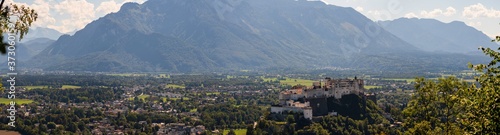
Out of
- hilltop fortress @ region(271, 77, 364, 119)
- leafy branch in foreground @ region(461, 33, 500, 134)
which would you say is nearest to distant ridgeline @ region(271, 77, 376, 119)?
hilltop fortress @ region(271, 77, 364, 119)

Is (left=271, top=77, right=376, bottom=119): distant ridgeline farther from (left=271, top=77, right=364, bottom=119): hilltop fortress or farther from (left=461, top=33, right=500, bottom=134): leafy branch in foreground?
(left=461, top=33, right=500, bottom=134): leafy branch in foreground

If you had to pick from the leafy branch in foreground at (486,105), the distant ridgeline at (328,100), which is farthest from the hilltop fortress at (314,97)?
the leafy branch in foreground at (486,105)

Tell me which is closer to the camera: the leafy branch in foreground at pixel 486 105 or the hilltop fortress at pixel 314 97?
the leafy branch in foreground at pixel 486 105

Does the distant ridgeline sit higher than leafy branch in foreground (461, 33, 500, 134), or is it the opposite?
leafy branch in foreground (461, 33, 500, 134)

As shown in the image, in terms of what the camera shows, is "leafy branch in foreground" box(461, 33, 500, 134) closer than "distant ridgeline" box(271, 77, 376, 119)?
Yes

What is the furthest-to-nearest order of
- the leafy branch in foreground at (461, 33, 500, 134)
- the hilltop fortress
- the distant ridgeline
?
the distant ridgeline < the hilltop fortress < the leafy branch in foreground at (461, 33, 500, 134)

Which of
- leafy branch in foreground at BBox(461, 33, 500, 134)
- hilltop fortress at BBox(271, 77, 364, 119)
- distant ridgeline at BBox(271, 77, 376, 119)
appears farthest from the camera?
distant ridgeline at BBox(271, 77, 376, 119)

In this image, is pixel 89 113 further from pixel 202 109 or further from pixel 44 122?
pixel 202 109

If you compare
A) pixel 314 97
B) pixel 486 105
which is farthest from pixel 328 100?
pixel 486 105

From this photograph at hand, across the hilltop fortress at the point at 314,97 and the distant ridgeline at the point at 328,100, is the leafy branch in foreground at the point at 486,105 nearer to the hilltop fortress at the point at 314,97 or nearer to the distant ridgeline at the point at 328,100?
the hilltop fortress at the point at 314,97
